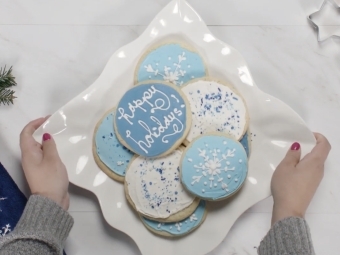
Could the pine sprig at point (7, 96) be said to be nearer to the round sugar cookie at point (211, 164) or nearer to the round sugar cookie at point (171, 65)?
the round sugar cookie at point (171, 65)

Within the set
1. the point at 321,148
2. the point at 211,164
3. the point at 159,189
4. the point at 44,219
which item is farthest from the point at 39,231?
the point at 321,148

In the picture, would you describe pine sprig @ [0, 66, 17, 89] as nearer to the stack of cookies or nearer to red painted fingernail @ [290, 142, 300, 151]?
the stack of cookies

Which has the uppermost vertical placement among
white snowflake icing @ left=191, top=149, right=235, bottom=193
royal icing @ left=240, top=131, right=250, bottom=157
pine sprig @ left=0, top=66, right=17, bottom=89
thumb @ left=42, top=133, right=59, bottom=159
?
pine sprig @ left=0, top=66, right=17, bottom=89

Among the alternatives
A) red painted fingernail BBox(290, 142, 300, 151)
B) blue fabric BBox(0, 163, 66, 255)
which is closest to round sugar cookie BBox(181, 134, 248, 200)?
red painted fingernail BBox(290, 142, 300, 151)

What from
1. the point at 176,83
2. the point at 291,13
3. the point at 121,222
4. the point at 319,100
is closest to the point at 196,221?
the point at 121,222

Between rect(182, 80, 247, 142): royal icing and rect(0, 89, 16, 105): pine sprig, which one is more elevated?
rect(0, 89, 16, 105): pine sprig

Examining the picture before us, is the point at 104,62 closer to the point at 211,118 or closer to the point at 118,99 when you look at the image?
the point at 118,99
